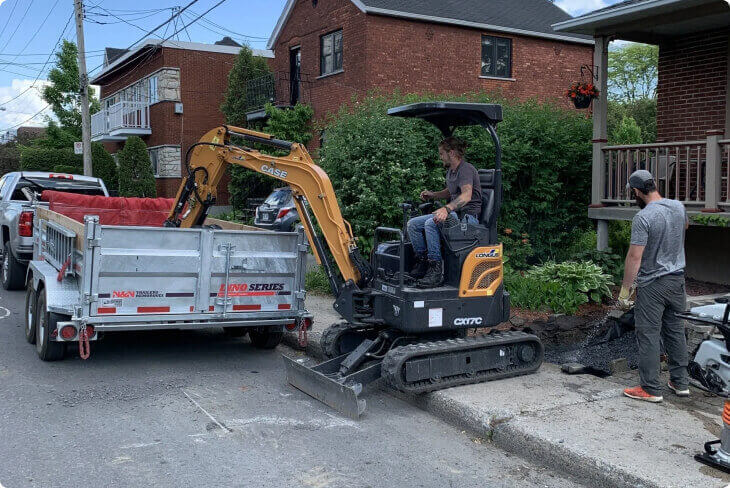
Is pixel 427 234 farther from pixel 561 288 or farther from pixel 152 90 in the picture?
pixel 152 90

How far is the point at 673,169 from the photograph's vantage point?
1145 cm

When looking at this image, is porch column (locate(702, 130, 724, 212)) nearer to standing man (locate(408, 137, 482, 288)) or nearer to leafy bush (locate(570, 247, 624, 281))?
leafy bush (locate(570, 247, 624, 281))

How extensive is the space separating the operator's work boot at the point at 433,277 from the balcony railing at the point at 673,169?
4.63 metres

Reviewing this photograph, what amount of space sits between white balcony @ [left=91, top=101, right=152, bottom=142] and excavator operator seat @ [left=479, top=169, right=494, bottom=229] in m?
28.4

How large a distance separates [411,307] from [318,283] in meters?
5.86

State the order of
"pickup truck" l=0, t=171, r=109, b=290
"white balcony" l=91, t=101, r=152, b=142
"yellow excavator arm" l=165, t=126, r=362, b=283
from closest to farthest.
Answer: "yellow excavator arm" l=165, t=126, r=362, b=283, "pickup truck" l=0, t=171, r=109, b=290, "white balcony" l=91, t=101, r=152, b=142

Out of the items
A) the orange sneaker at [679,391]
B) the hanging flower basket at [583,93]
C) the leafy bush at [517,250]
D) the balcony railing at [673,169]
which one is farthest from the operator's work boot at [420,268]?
the hanging flower basket at [583,93]

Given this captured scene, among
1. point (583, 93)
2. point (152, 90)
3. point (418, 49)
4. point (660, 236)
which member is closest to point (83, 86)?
point (152, 90)

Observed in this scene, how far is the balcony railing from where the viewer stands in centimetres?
974

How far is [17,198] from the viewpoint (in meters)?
13.7

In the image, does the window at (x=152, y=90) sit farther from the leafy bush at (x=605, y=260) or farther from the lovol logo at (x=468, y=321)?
the lovol logo at (x=468, y=321)

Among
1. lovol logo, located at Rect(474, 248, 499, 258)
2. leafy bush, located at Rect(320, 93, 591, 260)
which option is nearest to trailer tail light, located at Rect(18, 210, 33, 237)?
leafy bush, located at Rect(320, 93, 591, 260)

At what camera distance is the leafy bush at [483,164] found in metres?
10.7

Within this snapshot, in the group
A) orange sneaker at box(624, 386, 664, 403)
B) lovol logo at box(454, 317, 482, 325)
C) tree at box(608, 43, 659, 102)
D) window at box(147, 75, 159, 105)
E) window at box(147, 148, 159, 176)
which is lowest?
orange sneaker at box(624, 386, 664, 403)
